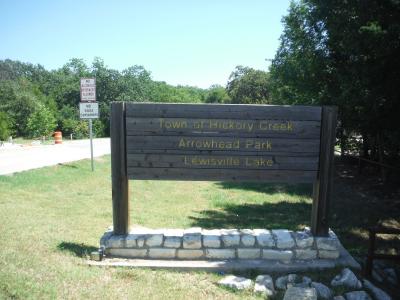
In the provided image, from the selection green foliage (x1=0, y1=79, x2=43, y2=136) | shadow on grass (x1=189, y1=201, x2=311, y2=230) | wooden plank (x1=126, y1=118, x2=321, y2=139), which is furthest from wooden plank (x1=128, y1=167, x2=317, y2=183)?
green foliage (x1=0, y1=79, x2=43, y2=136)

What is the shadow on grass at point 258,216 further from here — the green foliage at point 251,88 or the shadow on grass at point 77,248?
the green foliage at point 251,88

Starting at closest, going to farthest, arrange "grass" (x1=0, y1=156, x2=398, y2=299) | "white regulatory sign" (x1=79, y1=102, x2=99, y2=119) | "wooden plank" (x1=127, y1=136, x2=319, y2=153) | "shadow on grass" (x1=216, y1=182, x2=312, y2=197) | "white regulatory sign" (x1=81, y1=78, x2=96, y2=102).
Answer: "grass" (x1=0, y1=156, x2=398, y2=299) → "wooden plank" (x1=127, y1=136, x2=319, y2=153) → "shadow on grass" (x1=216, y1=182, x2=312, y2=197) → "white regulatory sign" (x1=81, y1=78, x2=96, y2=102) → "white regulatory sign" (x1=79, y1=102, x2=99, y2=119)

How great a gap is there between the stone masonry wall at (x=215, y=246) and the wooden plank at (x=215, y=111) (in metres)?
1.88

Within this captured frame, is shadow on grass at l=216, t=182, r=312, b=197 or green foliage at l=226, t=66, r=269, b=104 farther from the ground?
green foliage at l=226, t=66, r=269, b=104

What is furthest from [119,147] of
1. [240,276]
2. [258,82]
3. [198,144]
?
[258,82]

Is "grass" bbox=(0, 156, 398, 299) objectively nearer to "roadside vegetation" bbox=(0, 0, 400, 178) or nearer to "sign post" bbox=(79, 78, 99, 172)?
"sign post" bbox=(79, 78, 99, 172)

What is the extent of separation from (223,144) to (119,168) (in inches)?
65.1

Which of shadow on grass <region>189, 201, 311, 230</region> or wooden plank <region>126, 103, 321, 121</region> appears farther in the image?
shadow on grass <region>189, 201, 311, 230</region>

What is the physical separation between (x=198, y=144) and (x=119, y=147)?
1220 mm

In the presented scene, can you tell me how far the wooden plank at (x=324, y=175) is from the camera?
6.07 metres

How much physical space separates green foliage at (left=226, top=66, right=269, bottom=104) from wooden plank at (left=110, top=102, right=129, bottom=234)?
5192 cm

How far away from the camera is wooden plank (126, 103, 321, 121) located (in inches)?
235

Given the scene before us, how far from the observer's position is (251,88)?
5950 cm

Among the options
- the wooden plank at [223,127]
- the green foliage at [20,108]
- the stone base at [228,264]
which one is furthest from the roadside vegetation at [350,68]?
the green foliage at [20,108]
